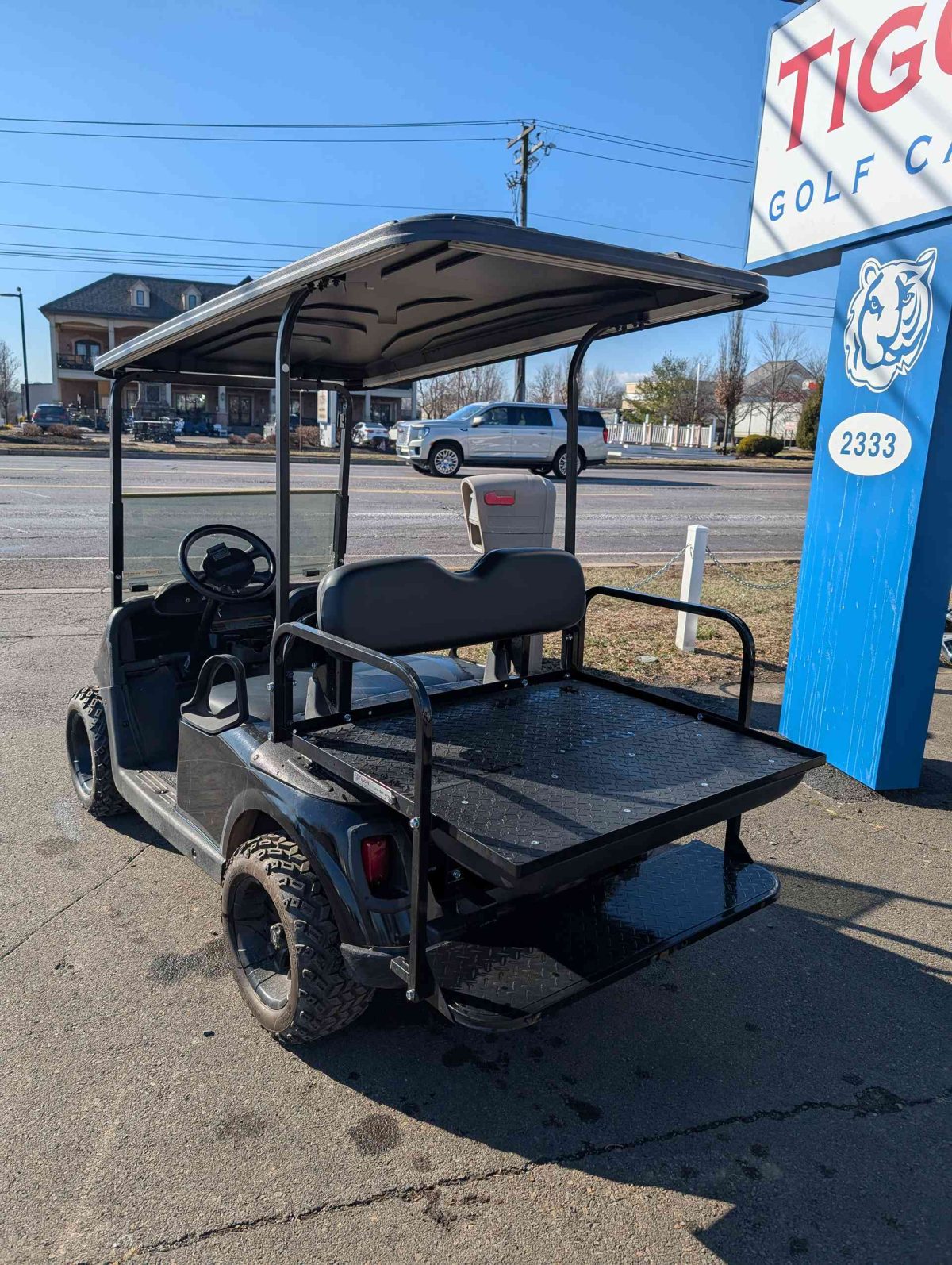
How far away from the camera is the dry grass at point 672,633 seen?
6727mm

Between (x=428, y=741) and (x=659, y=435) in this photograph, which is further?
(x=659, y=435)

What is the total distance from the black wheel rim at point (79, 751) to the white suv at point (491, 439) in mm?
19026

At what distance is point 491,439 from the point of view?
76.1ft

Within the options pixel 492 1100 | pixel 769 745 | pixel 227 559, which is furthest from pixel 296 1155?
pixel 227 559

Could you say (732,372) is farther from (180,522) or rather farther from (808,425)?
(180,522)

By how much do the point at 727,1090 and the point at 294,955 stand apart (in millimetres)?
1255

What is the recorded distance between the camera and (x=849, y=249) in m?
4.64

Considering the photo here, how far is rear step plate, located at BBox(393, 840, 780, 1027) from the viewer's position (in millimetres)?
2244

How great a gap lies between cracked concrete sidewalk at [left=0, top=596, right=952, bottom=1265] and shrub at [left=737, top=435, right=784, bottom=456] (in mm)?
43587

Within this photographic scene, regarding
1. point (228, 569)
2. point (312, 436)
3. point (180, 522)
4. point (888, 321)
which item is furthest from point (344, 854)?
point (312, 436)

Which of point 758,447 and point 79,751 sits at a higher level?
point 758,447

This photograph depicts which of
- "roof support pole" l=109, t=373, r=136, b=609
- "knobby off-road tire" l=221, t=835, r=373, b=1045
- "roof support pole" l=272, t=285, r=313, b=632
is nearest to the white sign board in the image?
"roof support pole" l=272, t=285, r=313, b=632

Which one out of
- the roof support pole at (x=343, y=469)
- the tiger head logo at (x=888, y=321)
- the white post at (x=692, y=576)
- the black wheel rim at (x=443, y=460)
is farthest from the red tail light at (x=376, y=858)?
the black wheel rim at (x=443, y=460)

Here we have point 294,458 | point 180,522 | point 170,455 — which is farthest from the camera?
point 294,458
